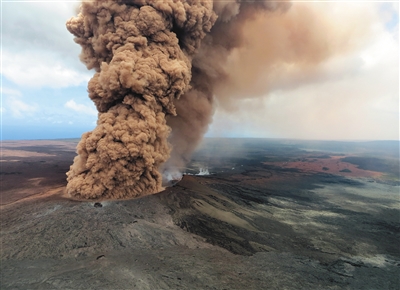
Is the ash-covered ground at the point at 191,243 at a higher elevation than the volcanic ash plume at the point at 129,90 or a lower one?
lower

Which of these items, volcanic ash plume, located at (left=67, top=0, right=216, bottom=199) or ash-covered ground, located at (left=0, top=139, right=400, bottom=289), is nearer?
ash-covered ground, located at (left=0, top=139, right=400, bottom=289)

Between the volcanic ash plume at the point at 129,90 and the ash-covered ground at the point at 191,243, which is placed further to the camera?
the volcanic ash plume at the point at 129,90

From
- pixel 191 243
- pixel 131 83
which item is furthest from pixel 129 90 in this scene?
pixel 191 243

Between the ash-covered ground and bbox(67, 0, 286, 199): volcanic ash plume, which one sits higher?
bbox(67, 0, 286, 199): volcanic ash plume

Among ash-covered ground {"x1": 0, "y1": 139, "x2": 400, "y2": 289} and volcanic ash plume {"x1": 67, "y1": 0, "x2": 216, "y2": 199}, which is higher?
volcanic ash plume {"x1": 67, "y1": 0, "x2": 216, "y2": 199}

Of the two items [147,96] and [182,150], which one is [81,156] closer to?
[147,96]

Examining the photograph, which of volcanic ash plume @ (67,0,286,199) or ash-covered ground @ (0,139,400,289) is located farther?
volcanic ash plume @ (67,0,286,199)

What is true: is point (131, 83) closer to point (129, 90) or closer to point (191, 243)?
point (129, 90)

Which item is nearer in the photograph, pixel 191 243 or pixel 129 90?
pixel 191 243

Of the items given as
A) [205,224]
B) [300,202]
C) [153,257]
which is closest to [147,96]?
[205,224]
